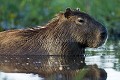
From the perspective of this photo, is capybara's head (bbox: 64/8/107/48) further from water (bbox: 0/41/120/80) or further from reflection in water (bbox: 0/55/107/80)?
reflection in water (bbox: 0/55/107/80)

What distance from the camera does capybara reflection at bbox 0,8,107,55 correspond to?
388 inches

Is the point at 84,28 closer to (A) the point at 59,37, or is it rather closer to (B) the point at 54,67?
(A) the point at 59,37

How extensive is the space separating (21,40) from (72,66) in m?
1.83

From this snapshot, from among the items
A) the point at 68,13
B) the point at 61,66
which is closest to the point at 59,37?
the point at 68,13

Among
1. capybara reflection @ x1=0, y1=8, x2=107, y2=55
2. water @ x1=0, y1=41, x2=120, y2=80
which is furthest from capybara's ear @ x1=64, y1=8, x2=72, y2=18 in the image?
water @ x1=0, y1=41, x2=120, y2=80

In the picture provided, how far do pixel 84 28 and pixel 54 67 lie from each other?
1830 mm

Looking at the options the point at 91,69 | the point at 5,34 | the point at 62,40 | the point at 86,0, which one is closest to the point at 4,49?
the point at 5,34

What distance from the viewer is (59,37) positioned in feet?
32.7

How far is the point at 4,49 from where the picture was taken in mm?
9922

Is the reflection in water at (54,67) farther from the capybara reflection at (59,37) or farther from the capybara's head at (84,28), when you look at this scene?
the capybara's head at (84,28)

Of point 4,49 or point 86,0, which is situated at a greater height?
point 86,0

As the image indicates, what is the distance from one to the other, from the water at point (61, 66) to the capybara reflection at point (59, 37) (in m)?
0.21

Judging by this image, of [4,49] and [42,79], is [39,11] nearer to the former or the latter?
[4,49]

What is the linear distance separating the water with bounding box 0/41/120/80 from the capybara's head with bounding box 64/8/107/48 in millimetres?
217
